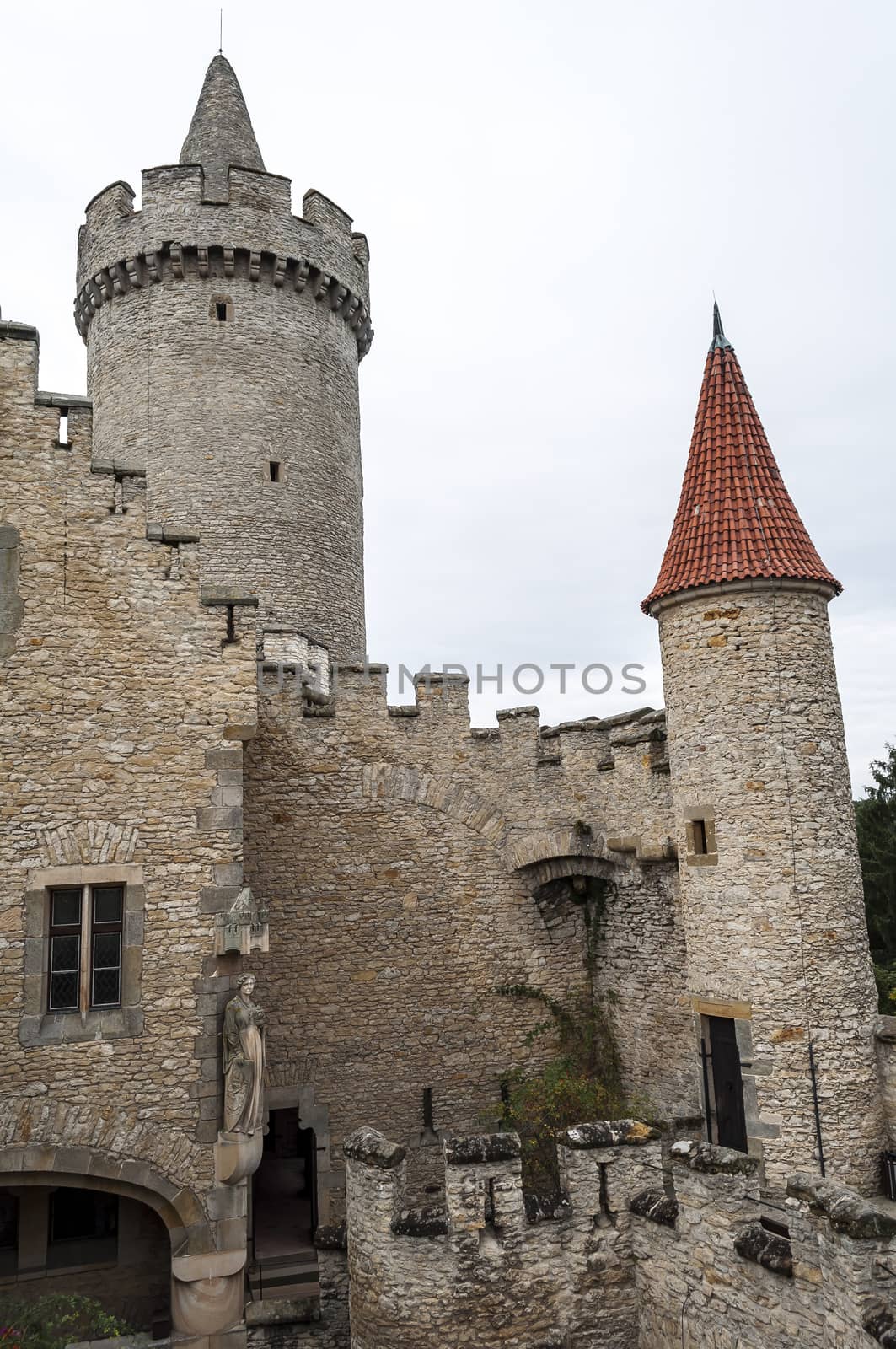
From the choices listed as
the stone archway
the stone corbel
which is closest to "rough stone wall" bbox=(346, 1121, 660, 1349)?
the stone corbel

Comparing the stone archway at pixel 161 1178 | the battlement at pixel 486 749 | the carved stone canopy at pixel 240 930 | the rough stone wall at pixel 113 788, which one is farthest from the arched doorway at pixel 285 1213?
the battlement at pixel 486 749

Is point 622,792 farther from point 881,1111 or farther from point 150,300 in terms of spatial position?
point 150,300

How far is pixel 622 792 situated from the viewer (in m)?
12.2

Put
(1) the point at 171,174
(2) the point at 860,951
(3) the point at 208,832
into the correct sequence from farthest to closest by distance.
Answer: (1) the point at 171,174, (2) the point at 860,951, (3) the point at 208,832

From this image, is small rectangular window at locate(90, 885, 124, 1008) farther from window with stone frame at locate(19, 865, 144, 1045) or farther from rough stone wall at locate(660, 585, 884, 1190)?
rough stone wall at locate(660, 585, 884, 1190)

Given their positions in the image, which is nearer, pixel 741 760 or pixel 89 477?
pixel 89 477

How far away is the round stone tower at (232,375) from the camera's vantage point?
16.7 meters

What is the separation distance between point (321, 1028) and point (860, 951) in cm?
667

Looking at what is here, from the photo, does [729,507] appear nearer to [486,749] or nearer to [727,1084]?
[486,749]

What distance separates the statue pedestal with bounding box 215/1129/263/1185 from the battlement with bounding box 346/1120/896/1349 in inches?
→ 38.2

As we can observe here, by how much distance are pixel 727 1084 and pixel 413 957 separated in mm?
4301

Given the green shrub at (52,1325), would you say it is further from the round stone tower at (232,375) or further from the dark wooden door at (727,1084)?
the round stone tower at (232,375)

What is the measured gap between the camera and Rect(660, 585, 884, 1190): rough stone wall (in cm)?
955

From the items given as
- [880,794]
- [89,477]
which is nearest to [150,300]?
[89,477]
